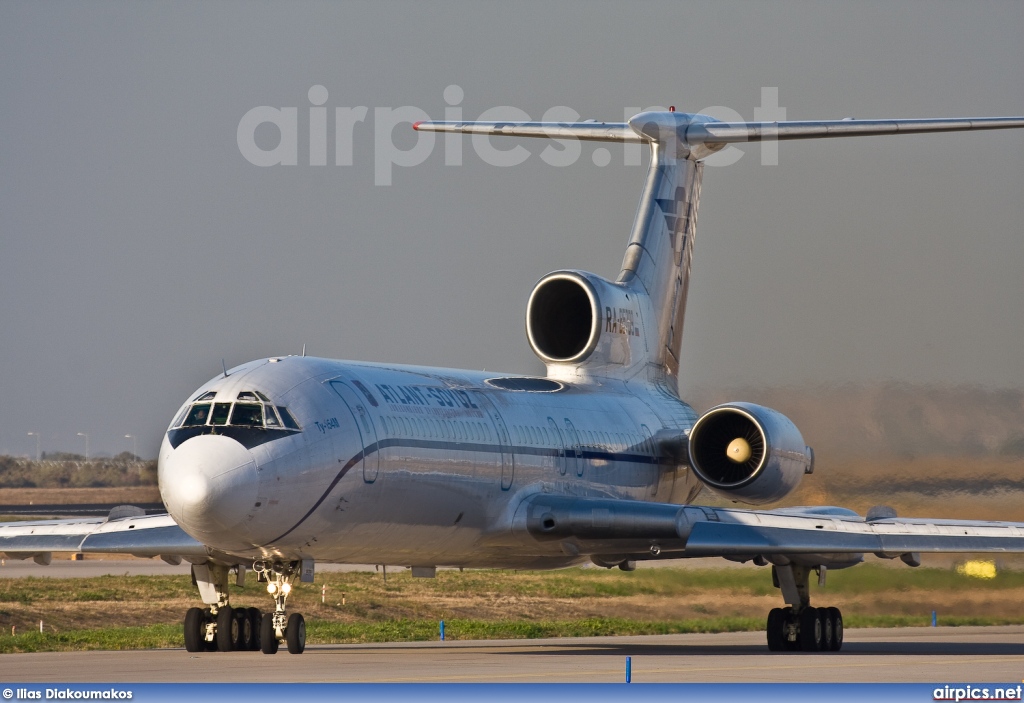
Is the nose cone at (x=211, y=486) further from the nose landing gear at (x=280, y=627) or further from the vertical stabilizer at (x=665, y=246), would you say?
the vertical stabilizer at (x=665, y=246)

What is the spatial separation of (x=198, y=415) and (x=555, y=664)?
5.59 metres

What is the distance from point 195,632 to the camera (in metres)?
23.9

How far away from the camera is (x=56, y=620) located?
32.1 m

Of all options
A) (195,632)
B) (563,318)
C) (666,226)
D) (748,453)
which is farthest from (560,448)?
(666,226)

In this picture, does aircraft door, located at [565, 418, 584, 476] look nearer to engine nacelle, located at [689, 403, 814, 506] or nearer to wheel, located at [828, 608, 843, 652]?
engine nacelle, located at [689, 403, 814, 506]

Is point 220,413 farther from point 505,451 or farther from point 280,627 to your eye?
point 505,451

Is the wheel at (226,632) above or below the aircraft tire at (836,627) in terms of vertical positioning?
above

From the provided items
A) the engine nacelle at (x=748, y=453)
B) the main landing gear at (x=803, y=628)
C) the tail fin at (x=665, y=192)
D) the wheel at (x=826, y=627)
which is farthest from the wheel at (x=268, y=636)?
the tail fin at (x=665, y=192)

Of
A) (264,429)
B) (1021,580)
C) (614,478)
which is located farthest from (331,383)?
(1021,580)

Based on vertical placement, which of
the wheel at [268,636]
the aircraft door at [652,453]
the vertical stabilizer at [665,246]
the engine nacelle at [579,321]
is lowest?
the wheel at [268,636]

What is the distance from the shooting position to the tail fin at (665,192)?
33438 mm

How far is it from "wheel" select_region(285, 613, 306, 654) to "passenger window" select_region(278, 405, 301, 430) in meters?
2.70

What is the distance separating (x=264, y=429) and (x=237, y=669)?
3106 mm

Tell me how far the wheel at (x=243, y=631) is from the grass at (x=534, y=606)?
3426 millimetres
